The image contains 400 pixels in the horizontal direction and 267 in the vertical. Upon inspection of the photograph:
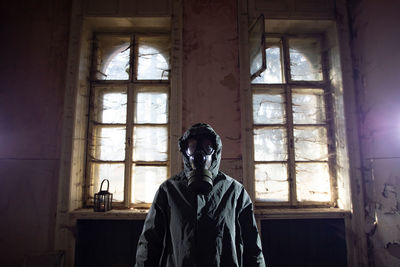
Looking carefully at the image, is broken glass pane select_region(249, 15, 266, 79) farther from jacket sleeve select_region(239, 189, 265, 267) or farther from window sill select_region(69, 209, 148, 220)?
window sill select_region(69, 209, 148, 220)

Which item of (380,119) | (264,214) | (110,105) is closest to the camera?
(380,119)

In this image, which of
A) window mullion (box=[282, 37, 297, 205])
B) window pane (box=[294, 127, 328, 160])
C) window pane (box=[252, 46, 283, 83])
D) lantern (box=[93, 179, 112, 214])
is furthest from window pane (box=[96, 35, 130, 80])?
window pane (box=[294, 127, 328, 160])

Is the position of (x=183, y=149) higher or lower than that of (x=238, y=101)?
lower

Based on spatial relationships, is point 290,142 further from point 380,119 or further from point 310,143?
point 380,119

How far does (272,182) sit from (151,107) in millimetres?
1516

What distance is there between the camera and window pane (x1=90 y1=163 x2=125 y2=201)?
2.26 m

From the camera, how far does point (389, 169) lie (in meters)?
1.81

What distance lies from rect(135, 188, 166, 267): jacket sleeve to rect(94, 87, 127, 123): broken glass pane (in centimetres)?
137

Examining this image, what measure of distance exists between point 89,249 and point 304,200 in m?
2.22

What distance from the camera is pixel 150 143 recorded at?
7.57ft

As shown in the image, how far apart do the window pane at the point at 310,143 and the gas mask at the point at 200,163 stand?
4.74 ft

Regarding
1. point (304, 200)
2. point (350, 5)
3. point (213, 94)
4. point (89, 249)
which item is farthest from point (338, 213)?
point (89, 249)

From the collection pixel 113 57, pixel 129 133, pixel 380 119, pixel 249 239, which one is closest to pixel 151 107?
pixel 129 133

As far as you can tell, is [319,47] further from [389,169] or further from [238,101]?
[389,169]
